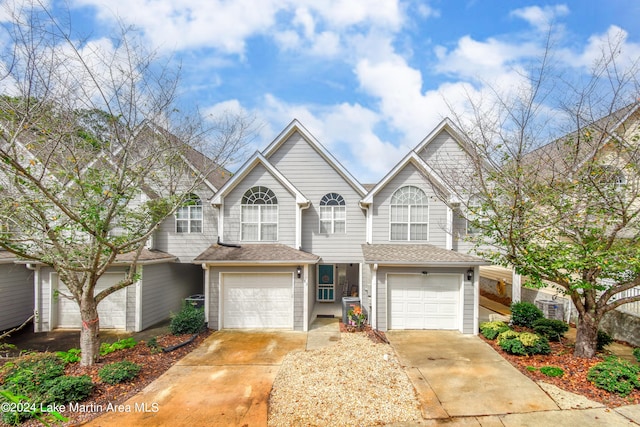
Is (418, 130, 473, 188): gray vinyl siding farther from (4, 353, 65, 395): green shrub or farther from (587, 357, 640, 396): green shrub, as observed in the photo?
(4, 353, 65, 395): green shrub

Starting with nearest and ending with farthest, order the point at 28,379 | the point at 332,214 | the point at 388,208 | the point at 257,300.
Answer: the point at 28,379 → the point at 257,300 → the point at 388,208 → the point at 332,214

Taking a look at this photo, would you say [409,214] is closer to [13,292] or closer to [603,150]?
[603,150]

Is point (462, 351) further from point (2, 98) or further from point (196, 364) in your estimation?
point (2, 98)

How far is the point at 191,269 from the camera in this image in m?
15.1

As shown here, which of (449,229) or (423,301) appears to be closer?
(423,301)

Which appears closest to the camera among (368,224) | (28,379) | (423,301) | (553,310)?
(28,379)

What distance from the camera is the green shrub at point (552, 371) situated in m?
7.35

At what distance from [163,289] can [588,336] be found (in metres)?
14.5

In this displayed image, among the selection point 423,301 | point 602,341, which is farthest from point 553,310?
point 423,301

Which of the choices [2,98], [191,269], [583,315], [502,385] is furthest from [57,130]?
[583,315]

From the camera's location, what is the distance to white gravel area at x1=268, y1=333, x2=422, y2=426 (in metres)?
5.93

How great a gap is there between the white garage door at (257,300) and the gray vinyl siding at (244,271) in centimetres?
19

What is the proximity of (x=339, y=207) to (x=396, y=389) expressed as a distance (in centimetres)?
781

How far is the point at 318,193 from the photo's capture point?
13508 mm
